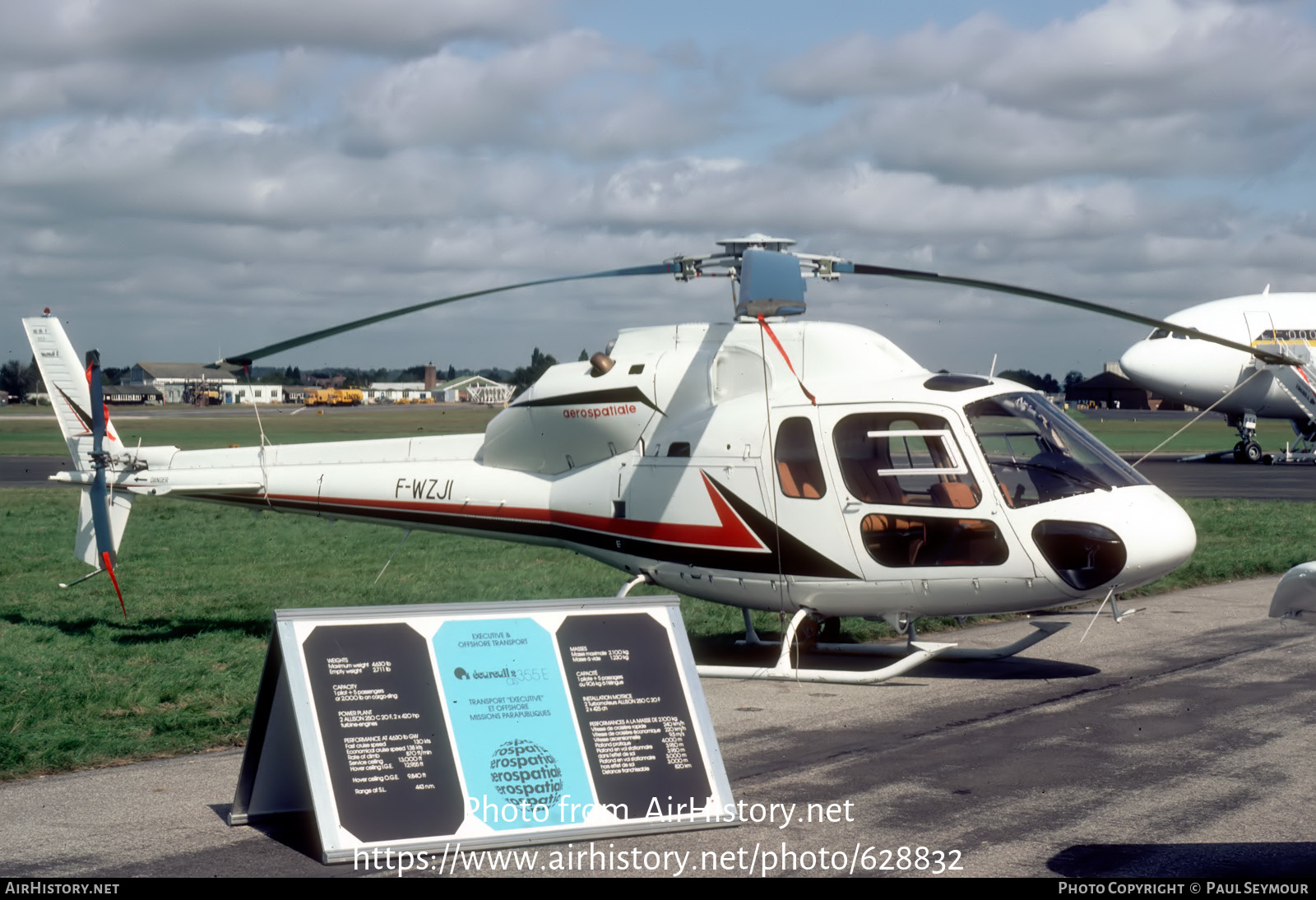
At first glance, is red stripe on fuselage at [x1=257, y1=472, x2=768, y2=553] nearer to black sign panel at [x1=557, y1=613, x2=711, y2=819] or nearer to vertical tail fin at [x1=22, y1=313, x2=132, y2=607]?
vertical tail fin at [x1=22, y1=313, x2=132, y2=607]

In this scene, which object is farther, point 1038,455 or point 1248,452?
point 1248,452

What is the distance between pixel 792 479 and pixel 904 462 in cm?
90

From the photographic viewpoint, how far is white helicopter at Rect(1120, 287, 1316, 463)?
3394 centimetres

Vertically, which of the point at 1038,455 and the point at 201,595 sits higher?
the point at 1038,455

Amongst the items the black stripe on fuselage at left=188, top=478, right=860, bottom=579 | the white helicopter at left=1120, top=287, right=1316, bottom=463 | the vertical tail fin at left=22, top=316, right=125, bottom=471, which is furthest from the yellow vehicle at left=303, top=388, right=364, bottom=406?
the black stripe on fuselage at left=188, top=478, right=860, bottom=579

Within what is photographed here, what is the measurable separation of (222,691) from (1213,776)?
683 centimetres

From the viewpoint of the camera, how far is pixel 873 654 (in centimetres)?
1082

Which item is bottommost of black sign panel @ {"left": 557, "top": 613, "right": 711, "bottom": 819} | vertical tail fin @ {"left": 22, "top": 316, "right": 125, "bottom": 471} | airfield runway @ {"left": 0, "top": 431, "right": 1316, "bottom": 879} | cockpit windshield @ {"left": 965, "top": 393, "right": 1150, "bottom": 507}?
airfield runway @ {"left": 0, "top": 431, "right": 1316, "bottom": 879}

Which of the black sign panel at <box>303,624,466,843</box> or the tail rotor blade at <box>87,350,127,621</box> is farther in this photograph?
the tail rotor blade at <box>87,350,127,621</box>

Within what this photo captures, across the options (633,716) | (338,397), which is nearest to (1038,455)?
(633,716)

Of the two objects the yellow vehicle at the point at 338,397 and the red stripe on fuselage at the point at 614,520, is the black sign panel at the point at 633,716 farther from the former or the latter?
the yellow vehicle at the point at 338,397

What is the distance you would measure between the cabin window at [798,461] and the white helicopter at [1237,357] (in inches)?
1054

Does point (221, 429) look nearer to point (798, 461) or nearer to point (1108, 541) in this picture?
point (798, 461)

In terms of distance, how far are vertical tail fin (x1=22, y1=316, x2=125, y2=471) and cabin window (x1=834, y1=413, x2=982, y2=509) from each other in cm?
752
